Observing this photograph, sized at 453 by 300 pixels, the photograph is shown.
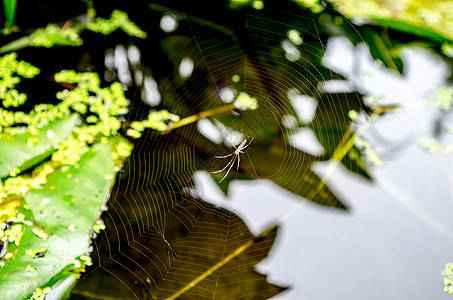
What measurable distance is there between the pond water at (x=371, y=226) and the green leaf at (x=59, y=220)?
432 mm

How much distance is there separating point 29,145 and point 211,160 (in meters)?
0.72

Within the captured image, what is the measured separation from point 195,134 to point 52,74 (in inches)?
30.4

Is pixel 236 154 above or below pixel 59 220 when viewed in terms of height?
above

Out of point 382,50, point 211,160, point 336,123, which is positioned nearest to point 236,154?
point 211,160

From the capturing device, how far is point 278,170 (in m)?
1.48

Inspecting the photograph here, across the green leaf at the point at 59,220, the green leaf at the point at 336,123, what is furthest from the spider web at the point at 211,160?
the green leaf at the point at 59,220

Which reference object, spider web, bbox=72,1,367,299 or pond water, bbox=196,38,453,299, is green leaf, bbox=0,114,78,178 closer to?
spider web, bbox=72,1,367,299

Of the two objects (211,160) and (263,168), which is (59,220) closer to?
(211,160)

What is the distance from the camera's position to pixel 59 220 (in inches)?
40.4

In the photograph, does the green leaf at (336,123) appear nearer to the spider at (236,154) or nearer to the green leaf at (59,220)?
the spider at (236,154)

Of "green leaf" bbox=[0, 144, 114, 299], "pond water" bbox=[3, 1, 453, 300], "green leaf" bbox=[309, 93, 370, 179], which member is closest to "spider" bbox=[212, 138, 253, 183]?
"pond water" bbox=[3, 1, 453, 300]

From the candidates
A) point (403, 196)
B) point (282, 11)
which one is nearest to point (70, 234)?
point (403, 196)

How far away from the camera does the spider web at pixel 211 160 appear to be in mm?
1127

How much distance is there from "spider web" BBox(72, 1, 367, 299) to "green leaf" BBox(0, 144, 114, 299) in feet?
0.40
